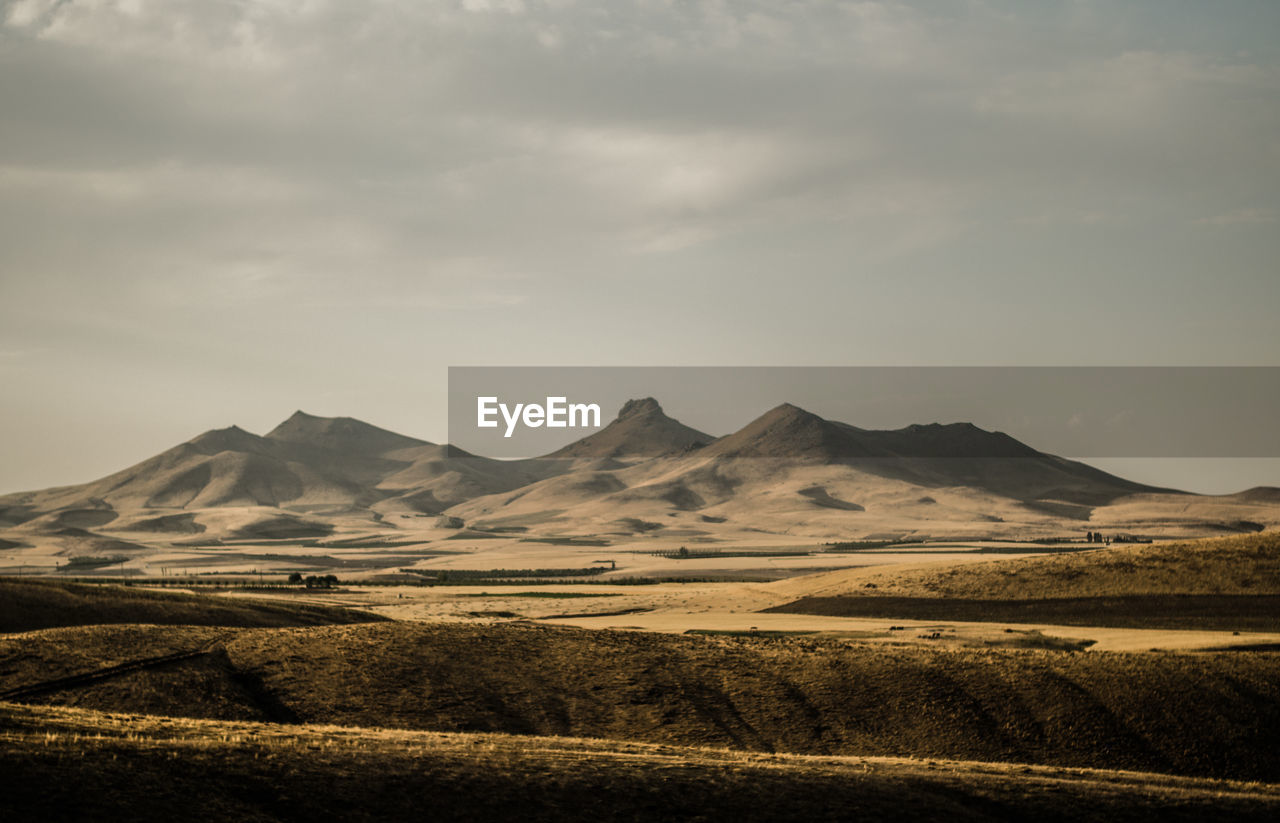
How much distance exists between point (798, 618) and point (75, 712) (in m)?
Answer: 70.5

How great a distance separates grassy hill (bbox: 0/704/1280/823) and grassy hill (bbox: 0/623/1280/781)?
48.3 feet

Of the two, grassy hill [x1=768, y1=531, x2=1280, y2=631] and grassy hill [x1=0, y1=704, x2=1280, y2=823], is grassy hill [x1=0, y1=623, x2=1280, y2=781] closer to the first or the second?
grassy hill [x1=0, y1=704, x2=1280, y2=823]

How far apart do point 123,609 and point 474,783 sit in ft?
196

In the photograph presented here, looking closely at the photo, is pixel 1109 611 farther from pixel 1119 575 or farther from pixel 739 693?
pixel 739 693

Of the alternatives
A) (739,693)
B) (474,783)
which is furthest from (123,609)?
(474,783)

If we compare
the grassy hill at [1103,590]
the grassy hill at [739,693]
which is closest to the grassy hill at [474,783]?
the grassy hill at [739,693]

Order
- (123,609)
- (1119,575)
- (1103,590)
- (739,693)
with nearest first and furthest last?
(739,693) < (123,609) < (1103,590) < (1119,575)

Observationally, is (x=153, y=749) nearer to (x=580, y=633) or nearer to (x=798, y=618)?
(x=580, y=633)

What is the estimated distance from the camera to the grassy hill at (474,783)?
82.1 feet

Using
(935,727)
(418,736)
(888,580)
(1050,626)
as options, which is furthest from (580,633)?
(888,580)

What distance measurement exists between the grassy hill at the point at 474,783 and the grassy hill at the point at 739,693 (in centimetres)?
1472

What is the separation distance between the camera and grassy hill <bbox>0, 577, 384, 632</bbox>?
75.1 metres

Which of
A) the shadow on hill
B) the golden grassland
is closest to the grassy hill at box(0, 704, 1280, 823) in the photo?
the shadow on hill

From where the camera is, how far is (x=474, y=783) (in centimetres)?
2866
